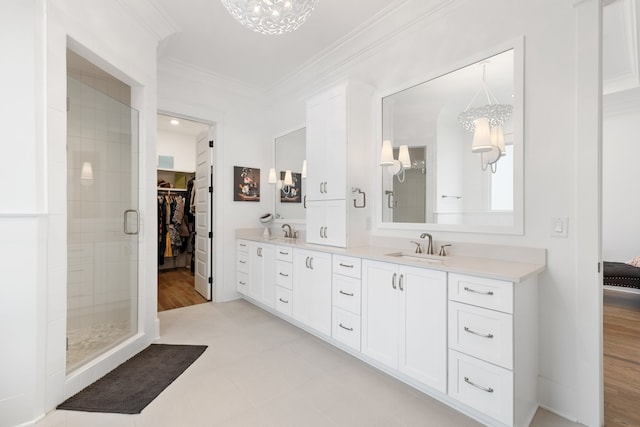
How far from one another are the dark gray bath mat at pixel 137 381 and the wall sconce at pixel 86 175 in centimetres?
155

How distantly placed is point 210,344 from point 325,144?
7.62 ft

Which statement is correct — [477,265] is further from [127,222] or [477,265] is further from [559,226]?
[127,222]

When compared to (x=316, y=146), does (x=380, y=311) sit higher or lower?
lower

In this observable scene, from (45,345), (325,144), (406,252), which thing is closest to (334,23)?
(325,144)

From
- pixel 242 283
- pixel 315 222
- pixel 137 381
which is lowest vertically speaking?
pixel 137 381

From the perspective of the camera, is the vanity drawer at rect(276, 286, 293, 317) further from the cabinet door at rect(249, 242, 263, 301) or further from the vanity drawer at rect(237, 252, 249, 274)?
the vanity drawer at rect(237, 252, 249, 274)

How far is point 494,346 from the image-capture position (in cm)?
159

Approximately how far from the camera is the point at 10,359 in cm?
165

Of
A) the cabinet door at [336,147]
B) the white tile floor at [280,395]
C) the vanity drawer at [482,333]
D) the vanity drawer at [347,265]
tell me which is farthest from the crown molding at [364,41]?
the white tile floor at [280,395]

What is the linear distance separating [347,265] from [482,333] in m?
1.12

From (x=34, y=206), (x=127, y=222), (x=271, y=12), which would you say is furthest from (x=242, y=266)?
(x=271, y=12)

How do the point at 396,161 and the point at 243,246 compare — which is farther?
the point at 243,246

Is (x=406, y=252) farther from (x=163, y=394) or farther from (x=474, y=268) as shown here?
(x=163, y=394)

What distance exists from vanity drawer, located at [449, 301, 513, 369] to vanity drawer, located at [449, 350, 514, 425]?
0.05 metres
